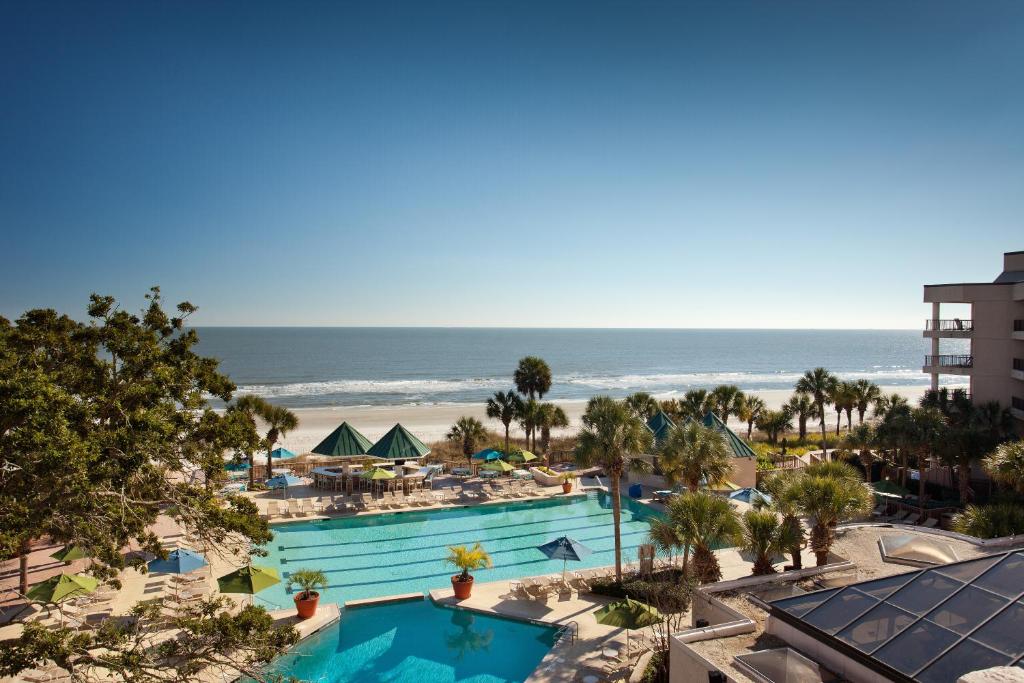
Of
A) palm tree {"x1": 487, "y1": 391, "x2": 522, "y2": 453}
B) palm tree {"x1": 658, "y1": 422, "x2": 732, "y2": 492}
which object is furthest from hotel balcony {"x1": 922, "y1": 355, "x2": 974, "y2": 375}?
palm tree {"x1": 487, "y1": 391, "x2": 522, "y2": 453}

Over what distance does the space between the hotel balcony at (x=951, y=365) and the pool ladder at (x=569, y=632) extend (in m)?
21.8

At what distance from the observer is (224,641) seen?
9203 millimetres

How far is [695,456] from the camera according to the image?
61.0ft

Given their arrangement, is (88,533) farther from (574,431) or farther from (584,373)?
(584,373)

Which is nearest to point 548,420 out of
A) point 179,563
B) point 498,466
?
point 498,466

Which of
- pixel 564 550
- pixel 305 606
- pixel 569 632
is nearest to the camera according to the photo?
pixel 569 632

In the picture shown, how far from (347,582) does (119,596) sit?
19.2 feet

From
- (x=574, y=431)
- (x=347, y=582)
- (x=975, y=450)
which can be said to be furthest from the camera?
(x=574, y=431)

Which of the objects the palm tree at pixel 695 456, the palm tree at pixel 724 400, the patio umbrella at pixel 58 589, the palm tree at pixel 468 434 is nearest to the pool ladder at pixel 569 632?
the palm tree at pixel 695 456

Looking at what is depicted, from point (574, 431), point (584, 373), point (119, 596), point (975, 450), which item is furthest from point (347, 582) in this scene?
point (584, 373)

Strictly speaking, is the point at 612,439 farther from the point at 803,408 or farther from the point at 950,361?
the point at 803,408

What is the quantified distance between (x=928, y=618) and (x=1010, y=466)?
9.89 meters

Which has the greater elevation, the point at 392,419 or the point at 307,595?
the point at 307,595

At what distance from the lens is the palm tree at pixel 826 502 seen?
14273 millimetres
